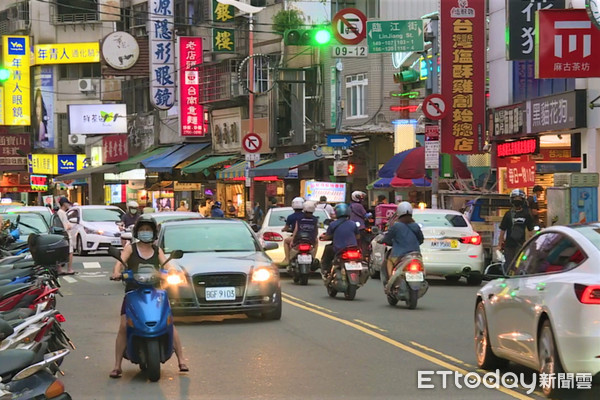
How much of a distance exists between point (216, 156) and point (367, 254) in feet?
101

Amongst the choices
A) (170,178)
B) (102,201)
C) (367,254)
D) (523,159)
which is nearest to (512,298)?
Answer: (367,254)

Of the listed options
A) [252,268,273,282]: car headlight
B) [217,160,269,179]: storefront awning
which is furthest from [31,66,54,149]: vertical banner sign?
[252,268,273,282]: car headlight

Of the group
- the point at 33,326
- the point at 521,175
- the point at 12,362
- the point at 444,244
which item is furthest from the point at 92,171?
the point at 12,362

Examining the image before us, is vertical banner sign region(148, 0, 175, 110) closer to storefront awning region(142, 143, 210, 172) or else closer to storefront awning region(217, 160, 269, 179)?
storefront awning region(142, 143, 210, 172)

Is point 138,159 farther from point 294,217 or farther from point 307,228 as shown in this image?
point 307,228

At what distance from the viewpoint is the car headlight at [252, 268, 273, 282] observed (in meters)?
17.3

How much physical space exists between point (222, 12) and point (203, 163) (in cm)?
726

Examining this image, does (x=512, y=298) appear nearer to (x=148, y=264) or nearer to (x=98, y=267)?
(x=148, y=264)

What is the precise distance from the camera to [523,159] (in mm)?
35969

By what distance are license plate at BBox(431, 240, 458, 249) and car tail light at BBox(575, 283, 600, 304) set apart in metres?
15.3

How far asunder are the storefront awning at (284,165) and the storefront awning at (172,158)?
1124 centimetres

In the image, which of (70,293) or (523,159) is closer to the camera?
(70,293)

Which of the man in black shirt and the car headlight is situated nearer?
the car headlight

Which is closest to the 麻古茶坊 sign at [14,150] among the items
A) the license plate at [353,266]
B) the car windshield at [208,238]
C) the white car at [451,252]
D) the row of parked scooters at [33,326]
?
the white car at [451,252]
